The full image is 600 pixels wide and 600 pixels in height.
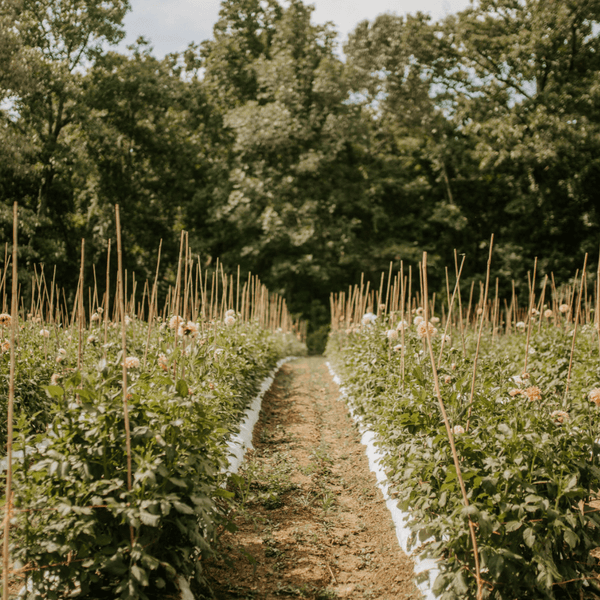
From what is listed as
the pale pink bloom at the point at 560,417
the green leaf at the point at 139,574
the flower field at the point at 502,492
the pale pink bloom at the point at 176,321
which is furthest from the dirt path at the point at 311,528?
the pale pink bloom at the point at 560,417

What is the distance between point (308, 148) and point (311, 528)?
14689 mm

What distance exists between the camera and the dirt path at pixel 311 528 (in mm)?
2564

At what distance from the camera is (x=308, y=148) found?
16375 mm

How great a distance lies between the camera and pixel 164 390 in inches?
101

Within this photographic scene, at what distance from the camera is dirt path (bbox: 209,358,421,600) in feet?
8.41

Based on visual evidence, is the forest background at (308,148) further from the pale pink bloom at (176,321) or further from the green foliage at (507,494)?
the green foliage at (507,494)

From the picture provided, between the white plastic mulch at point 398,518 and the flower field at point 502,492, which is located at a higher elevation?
the flower field at point 502,492

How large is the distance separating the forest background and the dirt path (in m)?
10.1

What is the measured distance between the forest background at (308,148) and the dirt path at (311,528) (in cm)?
1015

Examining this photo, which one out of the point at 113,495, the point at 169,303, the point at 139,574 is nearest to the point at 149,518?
the point at 139,574

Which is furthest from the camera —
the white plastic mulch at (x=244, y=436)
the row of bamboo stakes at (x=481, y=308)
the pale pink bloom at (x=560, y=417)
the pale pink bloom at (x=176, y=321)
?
the row of bamboo stakes at (x=481, y=308)

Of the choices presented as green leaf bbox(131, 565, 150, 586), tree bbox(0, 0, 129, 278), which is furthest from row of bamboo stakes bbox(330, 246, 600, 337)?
tree bbox(0, 0, 129, 278)

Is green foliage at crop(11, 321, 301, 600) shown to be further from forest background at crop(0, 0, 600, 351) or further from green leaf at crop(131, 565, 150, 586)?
forest background at crop(0, 0, 600, 351)

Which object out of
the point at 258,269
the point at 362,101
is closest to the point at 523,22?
the point at 362,101
